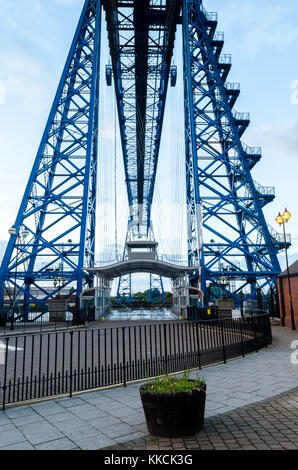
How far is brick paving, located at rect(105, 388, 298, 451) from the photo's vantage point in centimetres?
356

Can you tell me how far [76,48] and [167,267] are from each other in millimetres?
24097

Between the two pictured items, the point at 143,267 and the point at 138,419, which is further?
the point at 143,267

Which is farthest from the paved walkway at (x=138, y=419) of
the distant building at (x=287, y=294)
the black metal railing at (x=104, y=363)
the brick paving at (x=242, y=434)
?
the distant building at (x=287, y=294)

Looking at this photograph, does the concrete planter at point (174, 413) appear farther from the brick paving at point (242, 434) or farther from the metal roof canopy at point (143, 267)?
the metal roof canopy at point (143, 267)

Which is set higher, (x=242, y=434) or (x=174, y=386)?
(x=174, y=386)

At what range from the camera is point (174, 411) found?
3.85 m

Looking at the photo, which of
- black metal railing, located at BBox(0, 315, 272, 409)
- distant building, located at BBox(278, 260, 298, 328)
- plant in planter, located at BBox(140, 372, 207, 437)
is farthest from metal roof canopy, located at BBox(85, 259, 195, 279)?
plant in planter, located at BBox(140, 372, 207, 437)

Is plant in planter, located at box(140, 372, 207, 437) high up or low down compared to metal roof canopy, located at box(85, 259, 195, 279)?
down

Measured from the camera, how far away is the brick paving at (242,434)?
3.56m

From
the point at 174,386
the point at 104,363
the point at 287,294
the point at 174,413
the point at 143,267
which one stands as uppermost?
the point at 143,267

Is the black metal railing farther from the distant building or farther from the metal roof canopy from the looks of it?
the metal roof canopy

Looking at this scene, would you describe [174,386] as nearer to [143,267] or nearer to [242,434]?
[242,434]

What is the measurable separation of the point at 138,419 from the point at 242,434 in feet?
4.96

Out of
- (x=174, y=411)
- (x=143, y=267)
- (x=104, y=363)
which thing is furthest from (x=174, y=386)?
(x=143, y=267)
